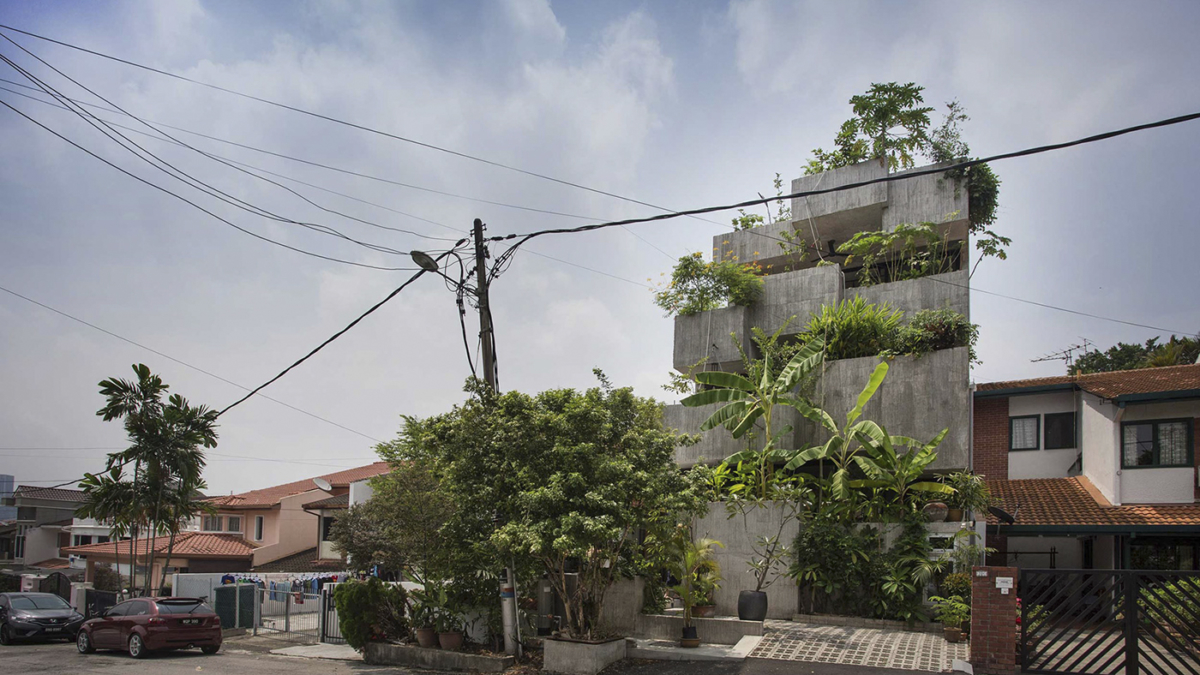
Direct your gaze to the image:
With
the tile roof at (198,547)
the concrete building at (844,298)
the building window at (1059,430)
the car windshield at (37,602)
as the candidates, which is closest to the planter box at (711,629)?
the concrete building at (844,298)

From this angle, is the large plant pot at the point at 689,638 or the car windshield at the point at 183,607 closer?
the large plant pot at the point at 689,638

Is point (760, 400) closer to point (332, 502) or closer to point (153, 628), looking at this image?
point (153, 628)

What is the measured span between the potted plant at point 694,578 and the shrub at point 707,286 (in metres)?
7.77

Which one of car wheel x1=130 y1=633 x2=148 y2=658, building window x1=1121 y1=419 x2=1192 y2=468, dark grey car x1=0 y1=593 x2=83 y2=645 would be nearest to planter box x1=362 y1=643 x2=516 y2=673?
car wheel x1=130 y1=633 x2=148 y2=658

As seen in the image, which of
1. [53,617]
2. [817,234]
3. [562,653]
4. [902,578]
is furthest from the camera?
[817,234]

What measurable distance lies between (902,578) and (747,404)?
4.86 m

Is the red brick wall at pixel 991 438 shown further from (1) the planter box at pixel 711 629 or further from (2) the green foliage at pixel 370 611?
(2) the green foliage at pixel 370 611

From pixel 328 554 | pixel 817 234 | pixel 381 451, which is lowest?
pixel 328 554

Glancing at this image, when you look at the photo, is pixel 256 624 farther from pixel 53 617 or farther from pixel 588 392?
pixel 588 392

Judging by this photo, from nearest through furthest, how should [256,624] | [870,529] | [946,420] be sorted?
[870,529]
[946,420]
[256,624]

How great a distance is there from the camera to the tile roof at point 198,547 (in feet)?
115

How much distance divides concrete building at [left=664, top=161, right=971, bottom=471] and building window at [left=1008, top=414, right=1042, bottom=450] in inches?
181

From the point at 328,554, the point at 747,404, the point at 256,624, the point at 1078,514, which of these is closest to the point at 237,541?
the point at 328,554

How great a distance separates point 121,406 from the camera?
897 inches
